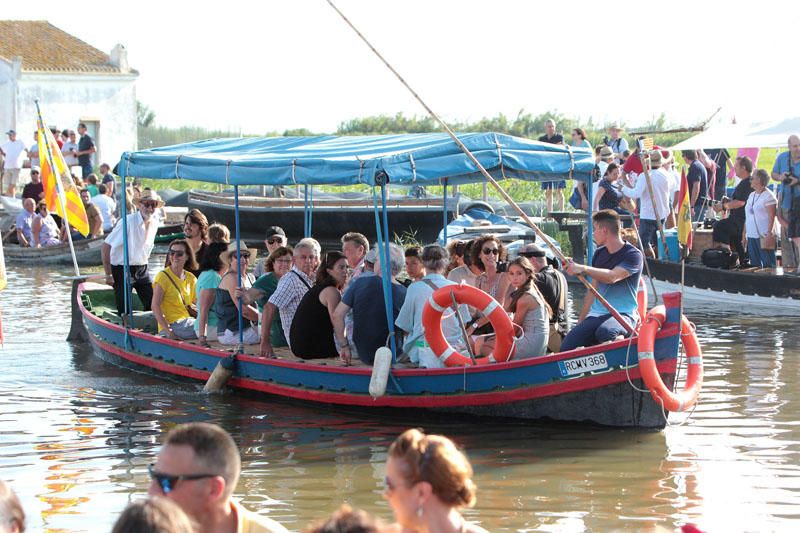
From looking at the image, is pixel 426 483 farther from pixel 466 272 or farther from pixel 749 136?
pixel 749 136

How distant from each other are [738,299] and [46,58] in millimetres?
29849

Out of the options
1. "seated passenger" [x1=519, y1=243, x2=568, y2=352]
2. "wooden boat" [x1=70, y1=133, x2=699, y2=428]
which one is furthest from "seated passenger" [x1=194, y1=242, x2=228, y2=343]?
"seated passenger" [x1=519, y1=243, x2=568, y2=352]

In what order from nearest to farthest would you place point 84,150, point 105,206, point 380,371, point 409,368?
1. point 380,371
2. point 409,368
3. point 105,206
4. point 84,150

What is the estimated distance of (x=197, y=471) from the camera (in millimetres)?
3934

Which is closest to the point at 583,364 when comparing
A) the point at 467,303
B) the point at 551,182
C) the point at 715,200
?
the point at 467,303

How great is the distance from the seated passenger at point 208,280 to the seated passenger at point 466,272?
231 centimetres

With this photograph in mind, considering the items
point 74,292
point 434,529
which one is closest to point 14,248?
point 74,292

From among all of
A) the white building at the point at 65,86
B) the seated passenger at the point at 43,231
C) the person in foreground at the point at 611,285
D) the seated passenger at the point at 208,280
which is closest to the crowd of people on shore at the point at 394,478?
the person in foreground at the point at 611,285

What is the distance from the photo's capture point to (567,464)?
8820mm

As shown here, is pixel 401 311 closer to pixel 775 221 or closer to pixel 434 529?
pixel 434 529

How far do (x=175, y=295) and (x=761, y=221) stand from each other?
831 centimetres

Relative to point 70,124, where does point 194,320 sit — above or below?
below

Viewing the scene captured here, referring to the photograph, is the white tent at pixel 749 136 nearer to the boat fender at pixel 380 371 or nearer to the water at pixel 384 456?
the water at pixel 384 456

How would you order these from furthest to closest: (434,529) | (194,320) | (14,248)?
(14,248) → (194,320) → (434,529)
